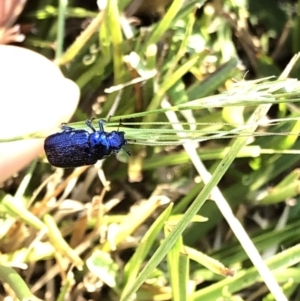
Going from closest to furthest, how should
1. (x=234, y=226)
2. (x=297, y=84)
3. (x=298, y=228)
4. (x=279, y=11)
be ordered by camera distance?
(x=297, y=84)
(x=234, y=226)
(x=298, y=228)
(x=279, y=11)

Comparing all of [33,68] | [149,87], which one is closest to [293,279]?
[149,87]

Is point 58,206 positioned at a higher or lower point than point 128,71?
lower

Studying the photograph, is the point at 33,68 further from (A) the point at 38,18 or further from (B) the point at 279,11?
(B) the point at 279,11
